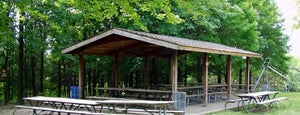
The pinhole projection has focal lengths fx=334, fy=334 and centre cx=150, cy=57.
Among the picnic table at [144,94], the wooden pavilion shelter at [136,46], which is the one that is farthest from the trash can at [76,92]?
the picnic table at [144,94]

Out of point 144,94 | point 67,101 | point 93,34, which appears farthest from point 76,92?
point 93,34

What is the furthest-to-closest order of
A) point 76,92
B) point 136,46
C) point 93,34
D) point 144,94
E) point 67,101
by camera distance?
point 93,34 < point 136,46 < point 76,92 < point 144,94 < point 67,101

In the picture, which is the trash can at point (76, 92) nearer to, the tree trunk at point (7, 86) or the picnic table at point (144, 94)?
the picnic table at point (144, 94)

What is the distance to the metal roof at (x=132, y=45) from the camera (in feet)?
31.3

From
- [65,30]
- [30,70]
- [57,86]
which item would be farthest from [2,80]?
[65,30]

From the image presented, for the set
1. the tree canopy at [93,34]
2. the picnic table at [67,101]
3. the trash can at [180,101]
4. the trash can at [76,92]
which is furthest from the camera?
the tree canopy at [93,34]

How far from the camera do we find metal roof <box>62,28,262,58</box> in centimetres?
955

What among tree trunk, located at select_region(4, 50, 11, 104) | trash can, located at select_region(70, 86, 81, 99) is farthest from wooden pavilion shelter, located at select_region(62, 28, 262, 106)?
tree trunk, located at select_region(4, 50, 11, 104)

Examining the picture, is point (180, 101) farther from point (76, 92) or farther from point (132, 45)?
point (76, 92)

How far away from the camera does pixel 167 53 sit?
47.8 feet

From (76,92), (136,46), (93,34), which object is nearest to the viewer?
(76,92)

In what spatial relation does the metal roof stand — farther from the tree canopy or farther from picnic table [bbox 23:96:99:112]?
picnic table [bbox 23:96:99:112]

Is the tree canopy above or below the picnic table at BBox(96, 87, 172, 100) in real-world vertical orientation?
above

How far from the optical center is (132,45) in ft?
39.0
